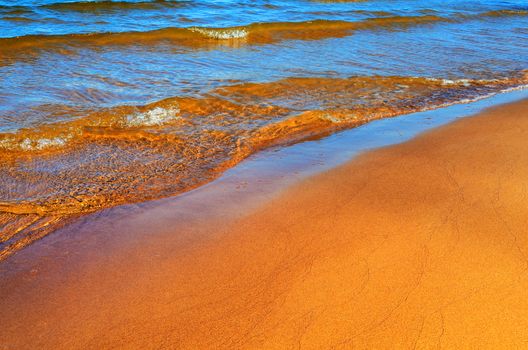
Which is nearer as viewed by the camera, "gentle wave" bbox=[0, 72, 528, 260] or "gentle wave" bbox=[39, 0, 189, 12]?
"gentle wave" bbox=[0, 72, 528, 260]

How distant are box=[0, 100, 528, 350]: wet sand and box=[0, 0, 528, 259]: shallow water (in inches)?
21.5

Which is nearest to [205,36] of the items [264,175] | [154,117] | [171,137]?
[154,117]

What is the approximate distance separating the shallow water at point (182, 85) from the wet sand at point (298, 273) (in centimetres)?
55

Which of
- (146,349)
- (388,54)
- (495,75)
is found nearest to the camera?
(146,349)

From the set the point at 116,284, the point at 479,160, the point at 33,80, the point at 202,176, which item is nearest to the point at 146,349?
the point at 116,284

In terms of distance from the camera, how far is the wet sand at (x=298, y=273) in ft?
7.59

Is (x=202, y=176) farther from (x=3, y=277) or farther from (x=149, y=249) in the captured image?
(x=3, y=277)

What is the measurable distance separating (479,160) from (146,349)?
3.30 metres

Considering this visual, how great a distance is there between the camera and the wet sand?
231 centimetres

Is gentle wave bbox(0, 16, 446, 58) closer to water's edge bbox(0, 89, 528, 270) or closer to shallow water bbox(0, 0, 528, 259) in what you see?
shallow water bbox(0, 0, 528, 259)

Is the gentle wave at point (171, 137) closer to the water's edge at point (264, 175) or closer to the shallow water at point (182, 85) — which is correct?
the shallow water at point (182, 85)

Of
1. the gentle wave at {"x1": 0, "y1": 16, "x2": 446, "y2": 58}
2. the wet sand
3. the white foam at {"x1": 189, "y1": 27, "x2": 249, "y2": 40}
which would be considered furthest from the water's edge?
the white foam at {"x1": 189, "y1": 27, "x2": 249, "y2": 40}

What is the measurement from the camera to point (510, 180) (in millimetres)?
3842

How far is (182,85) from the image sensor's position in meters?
6.76
